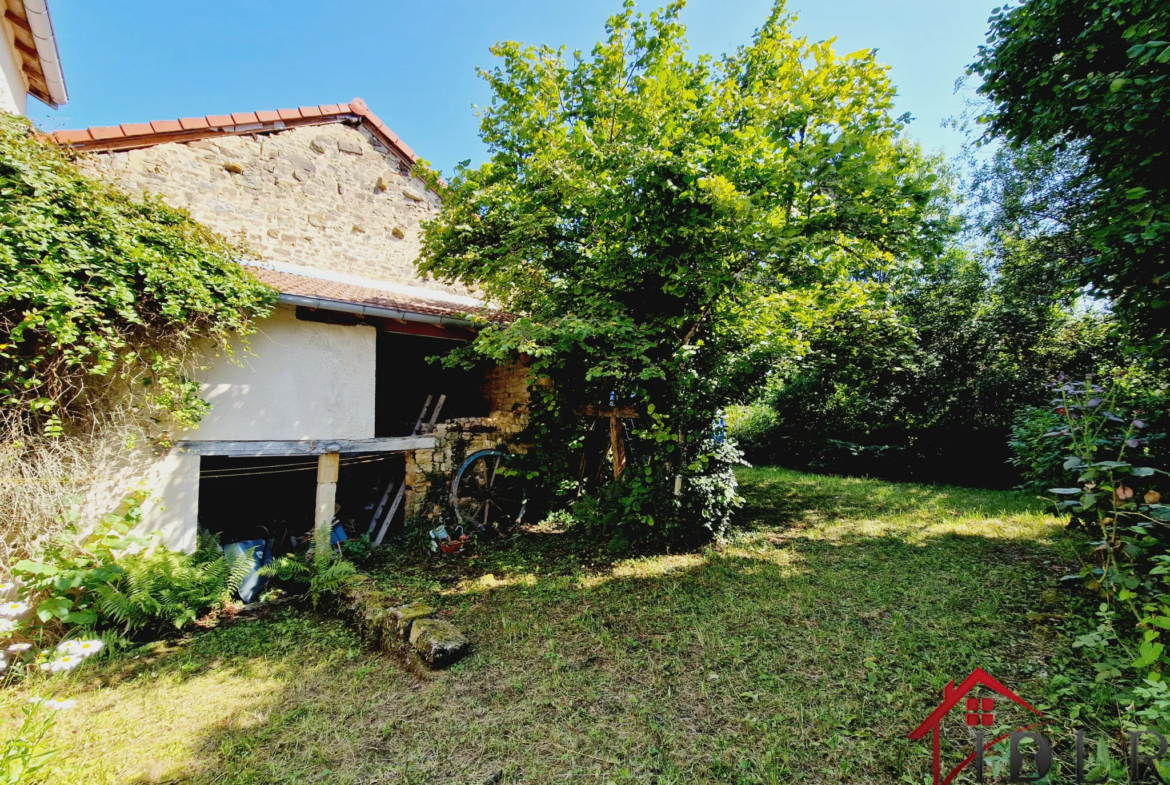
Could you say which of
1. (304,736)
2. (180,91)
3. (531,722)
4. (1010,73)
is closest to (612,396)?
(531,722)

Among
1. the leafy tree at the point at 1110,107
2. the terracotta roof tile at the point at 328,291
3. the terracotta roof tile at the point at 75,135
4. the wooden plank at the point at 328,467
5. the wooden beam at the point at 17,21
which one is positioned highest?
the wooden beam at the point at 17,21

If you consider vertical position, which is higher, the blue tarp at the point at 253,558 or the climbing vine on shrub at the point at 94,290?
the climbing vine on shrub at the point at 94,290

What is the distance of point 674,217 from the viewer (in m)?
4.98

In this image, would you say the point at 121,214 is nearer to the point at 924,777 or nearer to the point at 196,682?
the point at 196,682

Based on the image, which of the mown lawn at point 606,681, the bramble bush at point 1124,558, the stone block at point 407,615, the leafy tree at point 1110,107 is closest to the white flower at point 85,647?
the mown lawn at point 606,681

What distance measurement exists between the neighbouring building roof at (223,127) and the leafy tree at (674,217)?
3.78 metres

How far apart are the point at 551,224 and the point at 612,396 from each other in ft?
8.48

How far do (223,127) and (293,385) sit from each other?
16.1 feet

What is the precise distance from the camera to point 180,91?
739 cm

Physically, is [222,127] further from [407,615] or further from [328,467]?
[407,615]

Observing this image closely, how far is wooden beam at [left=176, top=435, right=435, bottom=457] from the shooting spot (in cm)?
493

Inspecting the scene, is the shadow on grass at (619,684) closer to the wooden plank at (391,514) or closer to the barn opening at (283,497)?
the wooden plank at (391,514)

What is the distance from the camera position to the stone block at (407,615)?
3898 millimetres

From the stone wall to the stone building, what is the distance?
0.07 feet
